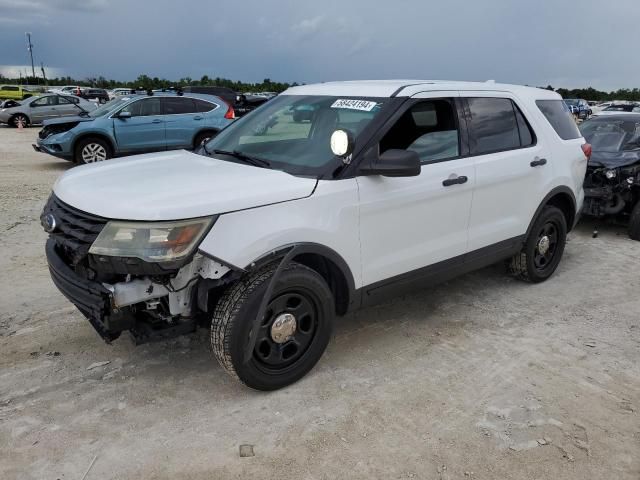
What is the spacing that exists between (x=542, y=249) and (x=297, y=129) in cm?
279

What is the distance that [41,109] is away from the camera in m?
22.9

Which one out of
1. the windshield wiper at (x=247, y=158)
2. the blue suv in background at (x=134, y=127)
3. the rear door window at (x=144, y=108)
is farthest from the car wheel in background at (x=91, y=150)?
the windshield wiper at (x=247, y=158)

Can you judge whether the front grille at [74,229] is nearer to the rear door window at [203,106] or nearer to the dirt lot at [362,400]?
the dirt lot at [362,400]

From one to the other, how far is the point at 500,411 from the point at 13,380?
2982 mm

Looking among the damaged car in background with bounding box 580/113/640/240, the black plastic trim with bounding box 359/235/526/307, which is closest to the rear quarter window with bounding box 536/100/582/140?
the black plastic trim with bounding box 359/235/526/307

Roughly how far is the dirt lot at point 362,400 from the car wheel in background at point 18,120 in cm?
2106

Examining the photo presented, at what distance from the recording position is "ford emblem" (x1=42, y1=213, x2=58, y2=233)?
124 inches

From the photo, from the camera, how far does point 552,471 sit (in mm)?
2689

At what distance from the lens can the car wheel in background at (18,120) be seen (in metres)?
22.6

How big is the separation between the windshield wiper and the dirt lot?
1365 mm

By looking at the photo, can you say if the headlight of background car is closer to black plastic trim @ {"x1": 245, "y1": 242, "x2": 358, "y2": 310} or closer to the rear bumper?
black plastic trim @ {"x1": 245, "y1": 242, "x2": 358, "y2": 310}

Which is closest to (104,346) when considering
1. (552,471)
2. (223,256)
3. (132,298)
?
(132,298)

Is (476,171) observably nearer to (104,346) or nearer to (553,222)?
(553,222)

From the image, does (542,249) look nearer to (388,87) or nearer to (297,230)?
(388,87)
